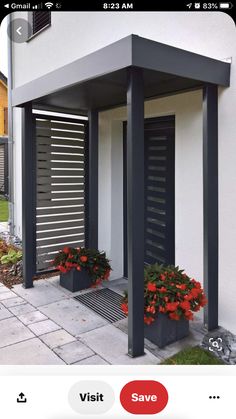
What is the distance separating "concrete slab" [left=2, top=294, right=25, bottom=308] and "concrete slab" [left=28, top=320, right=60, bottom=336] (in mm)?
464

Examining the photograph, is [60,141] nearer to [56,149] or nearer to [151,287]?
[56,149]

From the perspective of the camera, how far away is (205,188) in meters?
2.33

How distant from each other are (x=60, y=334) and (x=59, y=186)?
1658mm

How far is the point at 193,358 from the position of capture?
1.93 meters

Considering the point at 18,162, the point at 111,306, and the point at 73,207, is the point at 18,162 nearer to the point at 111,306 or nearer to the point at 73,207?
the point at 73,207

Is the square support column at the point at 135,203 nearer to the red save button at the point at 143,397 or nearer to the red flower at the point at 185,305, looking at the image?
the red flower at the point at 185,305

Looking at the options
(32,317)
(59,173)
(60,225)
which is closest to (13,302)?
(32,317)

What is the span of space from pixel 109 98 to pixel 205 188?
1284 mm

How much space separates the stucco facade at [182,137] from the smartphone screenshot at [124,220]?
1cm

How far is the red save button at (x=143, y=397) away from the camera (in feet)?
3.22

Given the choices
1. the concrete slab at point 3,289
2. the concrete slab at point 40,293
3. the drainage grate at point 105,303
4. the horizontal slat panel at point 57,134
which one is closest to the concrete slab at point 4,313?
the concrete slab at point 40,293

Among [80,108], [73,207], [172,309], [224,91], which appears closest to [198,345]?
[172,309]

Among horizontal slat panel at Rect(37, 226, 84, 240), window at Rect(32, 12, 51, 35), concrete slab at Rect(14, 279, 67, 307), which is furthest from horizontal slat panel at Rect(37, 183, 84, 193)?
window at Rect(32, 12, 51, 35)

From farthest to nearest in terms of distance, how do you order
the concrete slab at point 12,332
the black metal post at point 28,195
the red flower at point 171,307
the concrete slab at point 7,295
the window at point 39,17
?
the black metal post at point 28,195
the concrete slab at point 7,295
the concrete slab at point 12,332
the red flower at point 171,307
the window at point 39,17
